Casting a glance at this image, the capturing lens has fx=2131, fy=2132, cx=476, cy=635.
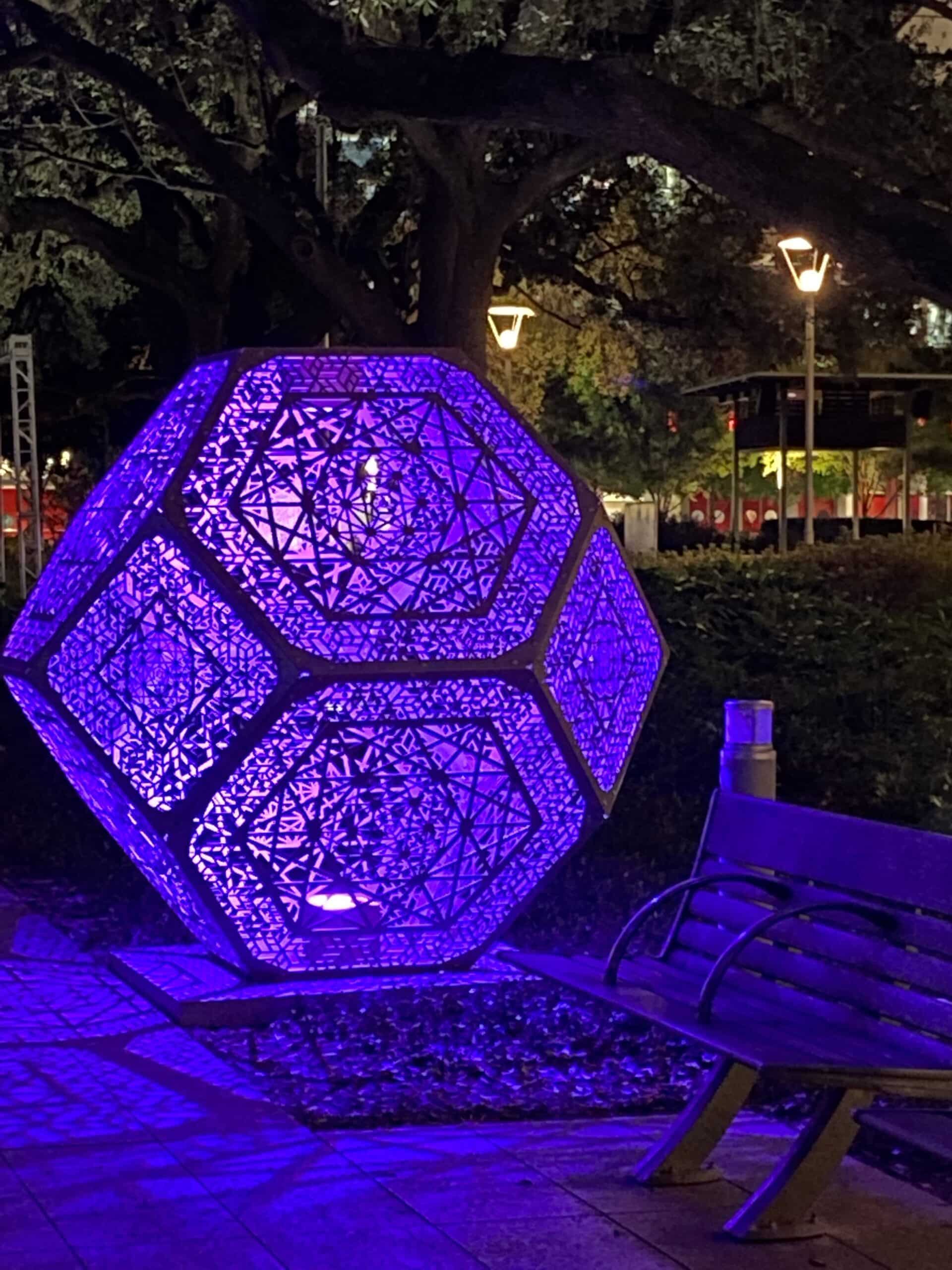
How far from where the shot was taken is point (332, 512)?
7.33 m

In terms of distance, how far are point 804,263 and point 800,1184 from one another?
16.6 meters

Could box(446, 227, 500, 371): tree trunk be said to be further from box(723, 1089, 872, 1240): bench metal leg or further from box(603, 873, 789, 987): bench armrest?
box(723, 1089, 872, 1240): bench metal leg

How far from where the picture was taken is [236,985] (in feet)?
25.3

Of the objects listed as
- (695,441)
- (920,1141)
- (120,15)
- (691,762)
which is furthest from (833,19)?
(695,441)

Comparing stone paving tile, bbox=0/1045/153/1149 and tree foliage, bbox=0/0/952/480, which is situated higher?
tree foliage, bbox=0/0/952/480

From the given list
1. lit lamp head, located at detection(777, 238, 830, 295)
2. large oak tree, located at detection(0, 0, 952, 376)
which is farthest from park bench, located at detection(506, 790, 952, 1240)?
lit lamp head, located at detection(777, 238, 830, 295)

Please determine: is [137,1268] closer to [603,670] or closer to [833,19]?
[603,670]

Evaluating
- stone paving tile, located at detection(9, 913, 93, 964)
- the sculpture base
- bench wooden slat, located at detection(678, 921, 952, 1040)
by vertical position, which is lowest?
stone paving tile, located at detection(9, 913, 93, 964)

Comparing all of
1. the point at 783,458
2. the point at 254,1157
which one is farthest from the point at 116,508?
the point at 783,458

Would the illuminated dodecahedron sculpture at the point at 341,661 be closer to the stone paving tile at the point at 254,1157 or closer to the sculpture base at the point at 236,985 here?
the sculpture base at the point at 236,985

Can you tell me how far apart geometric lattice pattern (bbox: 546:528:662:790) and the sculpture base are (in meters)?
0.88

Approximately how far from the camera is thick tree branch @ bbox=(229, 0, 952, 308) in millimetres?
9922

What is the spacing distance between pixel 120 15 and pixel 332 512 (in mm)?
13157

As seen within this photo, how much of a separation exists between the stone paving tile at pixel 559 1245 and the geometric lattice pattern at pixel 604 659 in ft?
8.35
